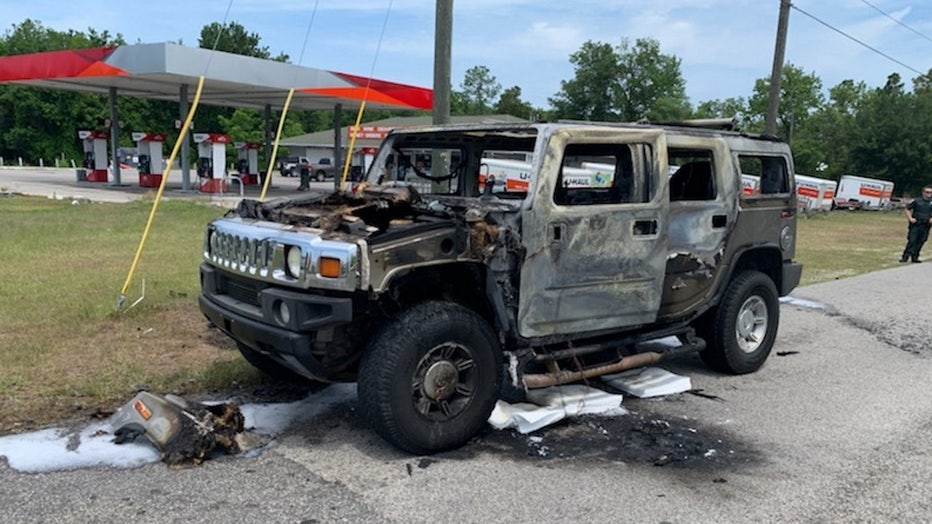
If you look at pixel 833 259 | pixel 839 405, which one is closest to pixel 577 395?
pixel 839 405

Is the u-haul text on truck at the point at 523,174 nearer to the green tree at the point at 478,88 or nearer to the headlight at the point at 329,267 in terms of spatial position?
the headlight at the point at 329,267

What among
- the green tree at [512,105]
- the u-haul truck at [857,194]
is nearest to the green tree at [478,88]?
the green tree at [512,105]

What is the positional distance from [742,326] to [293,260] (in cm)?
394

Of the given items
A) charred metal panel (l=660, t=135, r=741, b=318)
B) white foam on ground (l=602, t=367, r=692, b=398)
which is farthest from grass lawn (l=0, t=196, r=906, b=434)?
charred metal panel (l=660, t=135, r=741, b=318)

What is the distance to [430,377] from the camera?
4.19m

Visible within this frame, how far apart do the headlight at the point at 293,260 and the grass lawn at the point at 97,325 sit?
5.55 feet

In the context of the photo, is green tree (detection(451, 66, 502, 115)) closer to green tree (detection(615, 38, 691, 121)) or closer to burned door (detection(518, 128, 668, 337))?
green tree (detection(615, 38, 691, 121))

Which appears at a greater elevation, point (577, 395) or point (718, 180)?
point (718, 180)

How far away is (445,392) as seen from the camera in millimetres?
4254

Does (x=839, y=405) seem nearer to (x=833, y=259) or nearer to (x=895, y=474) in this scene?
(x=895, y=474)

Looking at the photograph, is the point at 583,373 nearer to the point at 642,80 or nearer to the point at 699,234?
the point at 699,234

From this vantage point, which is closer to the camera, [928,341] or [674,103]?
[928,341]

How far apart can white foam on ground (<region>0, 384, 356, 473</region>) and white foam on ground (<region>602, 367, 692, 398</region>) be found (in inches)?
93.4

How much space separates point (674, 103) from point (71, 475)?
260ft
